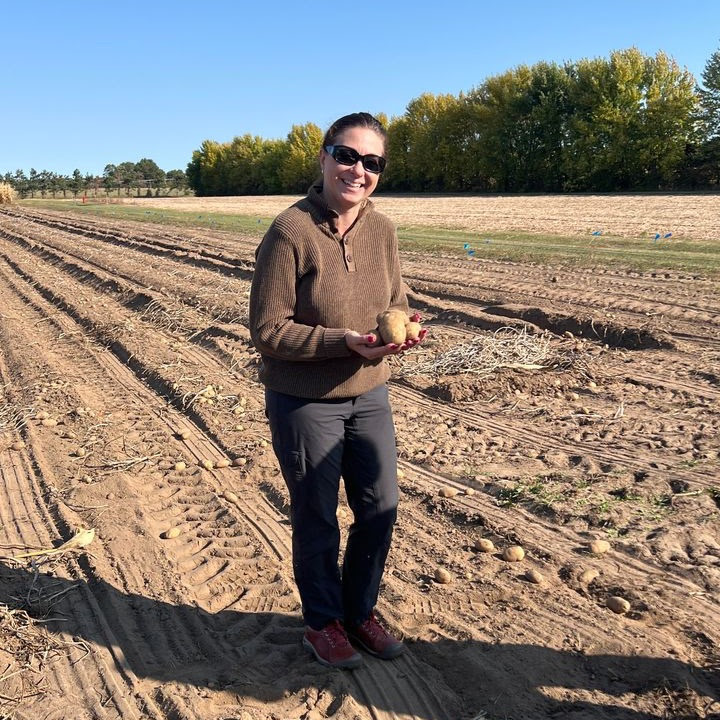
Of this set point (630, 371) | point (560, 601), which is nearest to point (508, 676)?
point (560, 601)

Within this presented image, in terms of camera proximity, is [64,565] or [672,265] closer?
[64,565]

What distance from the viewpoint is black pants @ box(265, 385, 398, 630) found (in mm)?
2906

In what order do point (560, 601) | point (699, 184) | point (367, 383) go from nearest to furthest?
point (367, 383), point (560, 601), point (699, 184)

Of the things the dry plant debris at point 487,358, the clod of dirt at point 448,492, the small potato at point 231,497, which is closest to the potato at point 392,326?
the clod of dirt at point 448,492

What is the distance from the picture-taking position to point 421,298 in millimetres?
10602

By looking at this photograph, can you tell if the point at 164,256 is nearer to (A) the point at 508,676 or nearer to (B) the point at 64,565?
(B) the point at 64,565

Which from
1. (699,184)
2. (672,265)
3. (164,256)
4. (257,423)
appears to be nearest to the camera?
(257,423)

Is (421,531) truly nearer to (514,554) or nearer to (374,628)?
(514,554)

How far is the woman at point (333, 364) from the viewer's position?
9.12 ft

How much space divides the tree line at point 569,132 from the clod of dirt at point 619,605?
40.5 metres

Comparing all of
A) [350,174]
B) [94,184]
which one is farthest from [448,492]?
[94,184]

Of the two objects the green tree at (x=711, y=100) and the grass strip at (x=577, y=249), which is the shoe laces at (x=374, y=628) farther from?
the green tree at (x=711, y=100)

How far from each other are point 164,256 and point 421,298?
10458 mm

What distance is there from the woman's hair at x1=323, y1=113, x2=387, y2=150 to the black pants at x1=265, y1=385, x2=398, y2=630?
102cm
